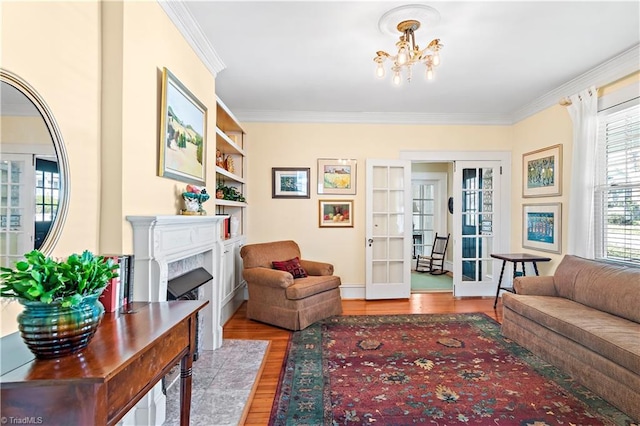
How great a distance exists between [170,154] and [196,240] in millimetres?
684

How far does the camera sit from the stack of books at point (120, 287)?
1.56 metres

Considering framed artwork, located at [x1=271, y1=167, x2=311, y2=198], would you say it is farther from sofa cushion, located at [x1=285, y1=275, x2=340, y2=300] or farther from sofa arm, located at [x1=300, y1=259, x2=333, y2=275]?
sofa cushion, located at [x1=285, y1=275, x2=340, y2=300]

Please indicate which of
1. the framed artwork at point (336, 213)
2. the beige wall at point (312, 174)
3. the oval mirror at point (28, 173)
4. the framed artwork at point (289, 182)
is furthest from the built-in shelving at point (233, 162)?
the oval mirror at point (28, 173)

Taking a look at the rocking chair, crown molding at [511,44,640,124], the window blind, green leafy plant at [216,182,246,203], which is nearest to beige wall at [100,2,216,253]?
green leafy plant at [216,182,246,203]

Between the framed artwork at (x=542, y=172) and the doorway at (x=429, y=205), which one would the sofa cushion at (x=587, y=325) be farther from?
the doorway at (x=429, y=205)

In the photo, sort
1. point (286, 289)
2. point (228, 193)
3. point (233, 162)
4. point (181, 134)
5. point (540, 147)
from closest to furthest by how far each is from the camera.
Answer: point (181, 134), point (286, 289), point (228, 193), point (540, 147), point (233, 162)

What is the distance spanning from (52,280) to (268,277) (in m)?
2.66

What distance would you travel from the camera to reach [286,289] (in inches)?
138

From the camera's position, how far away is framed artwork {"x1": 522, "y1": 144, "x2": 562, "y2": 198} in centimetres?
392

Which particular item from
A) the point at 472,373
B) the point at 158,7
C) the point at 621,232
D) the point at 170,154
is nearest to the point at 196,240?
the point at 170,154

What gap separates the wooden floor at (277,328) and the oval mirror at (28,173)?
5.07ft

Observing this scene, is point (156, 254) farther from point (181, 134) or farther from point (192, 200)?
point (181, 134)

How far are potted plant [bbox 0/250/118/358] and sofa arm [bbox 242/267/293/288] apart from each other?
8.10 ft

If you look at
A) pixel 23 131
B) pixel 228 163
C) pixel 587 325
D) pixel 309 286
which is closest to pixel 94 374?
pixel 23 131
